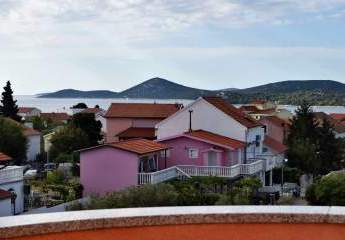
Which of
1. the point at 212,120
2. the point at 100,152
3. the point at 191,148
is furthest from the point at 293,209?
the point at 212,120

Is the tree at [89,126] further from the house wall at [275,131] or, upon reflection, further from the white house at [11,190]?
the white house at [11,190]

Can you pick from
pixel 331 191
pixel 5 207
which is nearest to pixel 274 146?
pixel 331 191

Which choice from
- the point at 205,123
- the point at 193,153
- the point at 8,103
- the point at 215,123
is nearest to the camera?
the point at 193,153

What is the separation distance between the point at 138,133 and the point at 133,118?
149 inches

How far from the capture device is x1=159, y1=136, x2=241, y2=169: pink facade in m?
38.3

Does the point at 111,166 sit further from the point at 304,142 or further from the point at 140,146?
the point at 304,142

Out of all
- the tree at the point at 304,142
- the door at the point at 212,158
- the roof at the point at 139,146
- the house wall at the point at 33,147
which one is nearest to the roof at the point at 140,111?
the house wall at the point at 33,147

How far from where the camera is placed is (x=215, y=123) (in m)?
42.9

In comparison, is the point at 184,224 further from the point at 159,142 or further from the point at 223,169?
the point at 159,142

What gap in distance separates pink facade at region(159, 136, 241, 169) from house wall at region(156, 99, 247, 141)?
10.7ft

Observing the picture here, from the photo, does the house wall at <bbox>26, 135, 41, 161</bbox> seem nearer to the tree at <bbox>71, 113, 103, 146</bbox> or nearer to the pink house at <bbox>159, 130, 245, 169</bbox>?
the tree at <bbox>71, 113, 103, 146</bbox>

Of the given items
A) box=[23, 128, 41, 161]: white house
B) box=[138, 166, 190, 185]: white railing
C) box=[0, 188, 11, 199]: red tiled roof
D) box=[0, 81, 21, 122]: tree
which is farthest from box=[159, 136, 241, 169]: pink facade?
box=[0, 81, 21, 122]: tree

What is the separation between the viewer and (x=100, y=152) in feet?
111

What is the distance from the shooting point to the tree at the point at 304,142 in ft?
167
